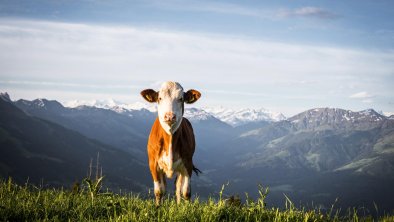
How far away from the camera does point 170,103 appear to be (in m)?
10.6

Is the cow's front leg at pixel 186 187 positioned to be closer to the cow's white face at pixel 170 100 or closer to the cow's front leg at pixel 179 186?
the cow's front leg at pixel 179 186

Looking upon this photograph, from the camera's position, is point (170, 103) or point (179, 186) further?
point (179, 186)

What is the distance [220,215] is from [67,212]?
115 inches

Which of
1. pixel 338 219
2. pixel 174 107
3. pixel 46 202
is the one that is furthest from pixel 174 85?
pixel 338 219

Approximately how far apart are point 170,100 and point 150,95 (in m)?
0.70

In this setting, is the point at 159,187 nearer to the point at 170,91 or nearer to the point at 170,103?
the point at 170,103

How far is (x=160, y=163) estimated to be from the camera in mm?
11273

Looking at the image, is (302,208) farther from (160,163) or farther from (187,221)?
(160,163)

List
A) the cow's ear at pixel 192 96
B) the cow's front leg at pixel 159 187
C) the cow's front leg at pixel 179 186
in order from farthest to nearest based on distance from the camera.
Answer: the cow's front leg at pixel 179 186
the cow's ear at pixel 192 96
the cow's front leg at pixel 159 187

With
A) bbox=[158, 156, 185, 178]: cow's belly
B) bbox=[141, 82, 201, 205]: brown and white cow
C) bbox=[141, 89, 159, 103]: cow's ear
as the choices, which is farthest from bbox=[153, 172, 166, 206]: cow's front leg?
bbox=[141, 89, 159, 103]: cow's ear

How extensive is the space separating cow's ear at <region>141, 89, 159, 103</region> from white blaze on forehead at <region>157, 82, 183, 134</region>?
0.27 metres

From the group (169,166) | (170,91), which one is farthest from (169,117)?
(169,166)

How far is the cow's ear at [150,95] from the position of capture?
10969mm

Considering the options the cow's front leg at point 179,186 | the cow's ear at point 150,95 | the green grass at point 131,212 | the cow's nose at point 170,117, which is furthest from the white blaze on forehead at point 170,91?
the green grass at point 131,212
